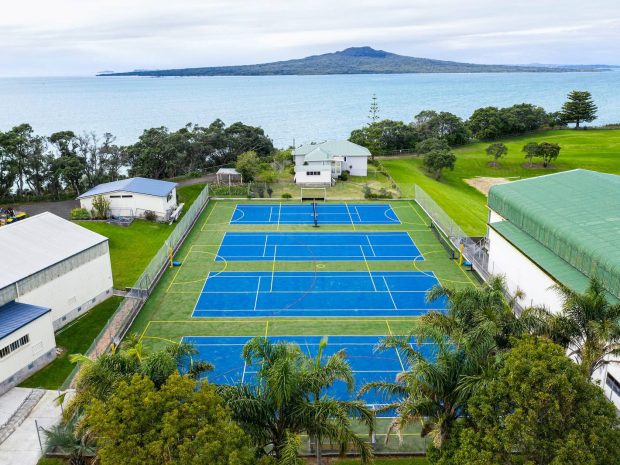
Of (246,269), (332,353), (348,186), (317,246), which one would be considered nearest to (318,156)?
(348,186)

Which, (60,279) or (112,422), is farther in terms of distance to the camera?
(60,279)

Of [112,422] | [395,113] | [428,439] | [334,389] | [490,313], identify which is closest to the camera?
[112,422]

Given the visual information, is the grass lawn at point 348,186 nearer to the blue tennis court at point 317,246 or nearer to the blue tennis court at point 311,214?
the blue tennis court at point 311,214

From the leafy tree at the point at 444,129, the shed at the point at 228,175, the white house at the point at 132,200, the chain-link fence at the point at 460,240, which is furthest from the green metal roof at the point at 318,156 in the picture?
the leafy tree at the point at 444,129

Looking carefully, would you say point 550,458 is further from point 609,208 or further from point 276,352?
point 609,208

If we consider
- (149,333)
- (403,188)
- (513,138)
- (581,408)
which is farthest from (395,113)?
(581,408)

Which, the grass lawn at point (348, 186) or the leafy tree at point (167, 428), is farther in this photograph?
the grass lawn at point (348, 186)
